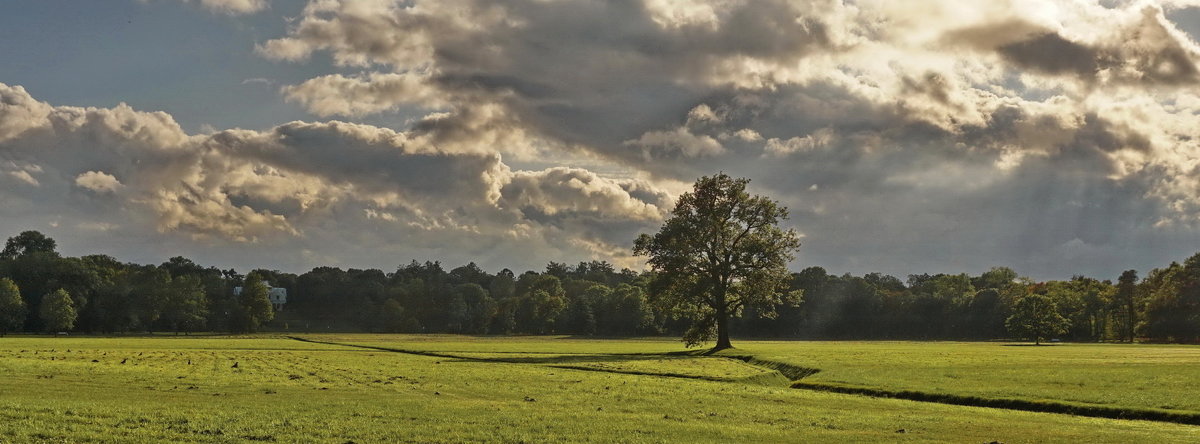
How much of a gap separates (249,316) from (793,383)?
558ft

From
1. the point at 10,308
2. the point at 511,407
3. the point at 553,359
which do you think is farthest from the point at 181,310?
the point at 511,407

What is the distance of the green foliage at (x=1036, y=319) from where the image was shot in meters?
158

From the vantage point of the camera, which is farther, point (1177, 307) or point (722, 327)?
point (1177, 307)

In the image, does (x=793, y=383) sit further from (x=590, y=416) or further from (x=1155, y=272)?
(x=1155, y=272)

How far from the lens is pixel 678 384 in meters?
48.4

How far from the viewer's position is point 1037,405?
129 feet

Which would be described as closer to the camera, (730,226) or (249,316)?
(730,226)

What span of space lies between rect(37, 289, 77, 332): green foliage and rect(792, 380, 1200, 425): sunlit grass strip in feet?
535

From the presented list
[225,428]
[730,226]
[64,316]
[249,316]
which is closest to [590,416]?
[225,428]

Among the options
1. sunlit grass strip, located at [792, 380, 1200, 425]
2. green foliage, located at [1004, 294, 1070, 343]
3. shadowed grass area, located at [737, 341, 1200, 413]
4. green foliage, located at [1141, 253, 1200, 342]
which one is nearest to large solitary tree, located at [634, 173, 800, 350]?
shadowed grass area, located at [737, 341, 1200, 413]

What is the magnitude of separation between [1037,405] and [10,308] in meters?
176

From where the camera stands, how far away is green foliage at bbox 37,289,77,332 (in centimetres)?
16800

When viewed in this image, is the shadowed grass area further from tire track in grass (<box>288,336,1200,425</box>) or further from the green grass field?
tire track in grass (<box>288,336,1200,425</box>)

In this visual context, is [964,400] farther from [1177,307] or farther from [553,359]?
[1177,307]
